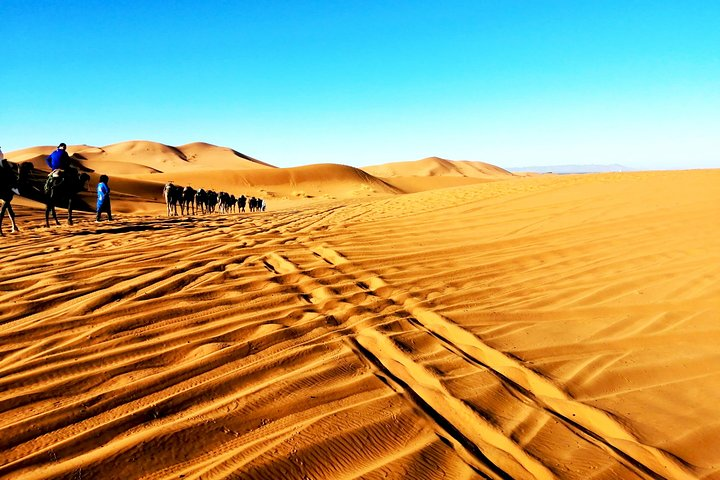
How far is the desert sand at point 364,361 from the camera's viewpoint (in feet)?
6.56

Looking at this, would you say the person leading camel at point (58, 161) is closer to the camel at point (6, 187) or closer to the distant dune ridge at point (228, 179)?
the camel at point (6, 187)

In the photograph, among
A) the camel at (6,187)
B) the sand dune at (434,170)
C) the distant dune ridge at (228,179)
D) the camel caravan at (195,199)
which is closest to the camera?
the camel at (6,187)

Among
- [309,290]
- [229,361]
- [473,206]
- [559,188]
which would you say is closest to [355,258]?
[309,290]

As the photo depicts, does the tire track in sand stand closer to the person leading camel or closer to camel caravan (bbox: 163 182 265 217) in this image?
the person leading camel

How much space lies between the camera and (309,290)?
175 inches

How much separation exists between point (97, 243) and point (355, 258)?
4195 mm

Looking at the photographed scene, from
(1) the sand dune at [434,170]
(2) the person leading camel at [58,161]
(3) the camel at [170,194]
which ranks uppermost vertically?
(1) the sand dune at [434,170]

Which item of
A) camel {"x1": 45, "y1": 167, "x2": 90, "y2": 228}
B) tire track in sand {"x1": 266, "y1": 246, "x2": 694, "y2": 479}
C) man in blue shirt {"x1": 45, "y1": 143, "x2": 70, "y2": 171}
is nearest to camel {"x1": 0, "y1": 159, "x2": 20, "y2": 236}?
camel {"x1": 45, "y1": 167, "x2": 90, "y2": 228}

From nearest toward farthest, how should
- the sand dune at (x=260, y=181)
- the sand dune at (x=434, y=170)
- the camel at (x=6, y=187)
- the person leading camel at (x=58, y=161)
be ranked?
the camel at (x=6, y=187), the person leading camel at (x=58, y=161), the sand dune at (x=260, y=181), the sand dune at (x=434, y=170)

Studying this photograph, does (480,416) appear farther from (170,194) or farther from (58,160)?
(170,194)

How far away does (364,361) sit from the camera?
291cm

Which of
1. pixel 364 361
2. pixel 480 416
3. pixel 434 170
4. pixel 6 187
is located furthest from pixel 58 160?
pixel 434 170

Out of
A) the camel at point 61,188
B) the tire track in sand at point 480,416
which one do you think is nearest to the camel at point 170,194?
the camel at point 61,188

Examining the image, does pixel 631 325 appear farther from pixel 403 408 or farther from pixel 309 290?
pixel 309 290
